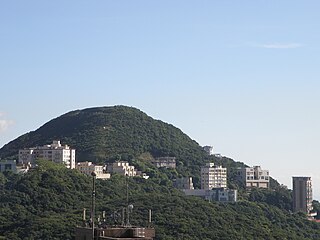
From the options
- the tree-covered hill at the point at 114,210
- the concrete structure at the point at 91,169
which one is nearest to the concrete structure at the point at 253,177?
the tree-covered hill at the point at 114,210

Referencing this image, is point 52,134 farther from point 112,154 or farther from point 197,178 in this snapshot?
point 197,178

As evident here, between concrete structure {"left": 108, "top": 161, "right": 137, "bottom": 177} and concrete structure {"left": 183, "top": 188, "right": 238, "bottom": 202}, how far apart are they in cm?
707

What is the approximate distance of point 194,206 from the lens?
67000 mm

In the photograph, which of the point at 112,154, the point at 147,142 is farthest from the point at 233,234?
the point at 147,142

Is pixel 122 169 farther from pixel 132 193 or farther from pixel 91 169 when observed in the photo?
pixel 132 193

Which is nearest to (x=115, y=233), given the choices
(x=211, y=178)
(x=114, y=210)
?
(x=114, y=210)

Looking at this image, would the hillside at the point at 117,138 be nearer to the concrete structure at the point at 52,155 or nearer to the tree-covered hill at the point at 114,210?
the concrete structure at the point at 52,155

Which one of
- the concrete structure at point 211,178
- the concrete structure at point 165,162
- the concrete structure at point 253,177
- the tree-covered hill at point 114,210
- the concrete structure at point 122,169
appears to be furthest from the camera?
the concrete structure at point 253,177

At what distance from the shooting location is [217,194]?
90.6 m

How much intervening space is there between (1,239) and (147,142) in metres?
62.1

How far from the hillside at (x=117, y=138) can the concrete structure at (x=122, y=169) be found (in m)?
4.43

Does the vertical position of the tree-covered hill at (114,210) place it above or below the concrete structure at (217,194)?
below

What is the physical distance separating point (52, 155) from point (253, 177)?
2879 centimetres

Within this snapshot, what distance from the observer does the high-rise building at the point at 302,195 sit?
328 ft
